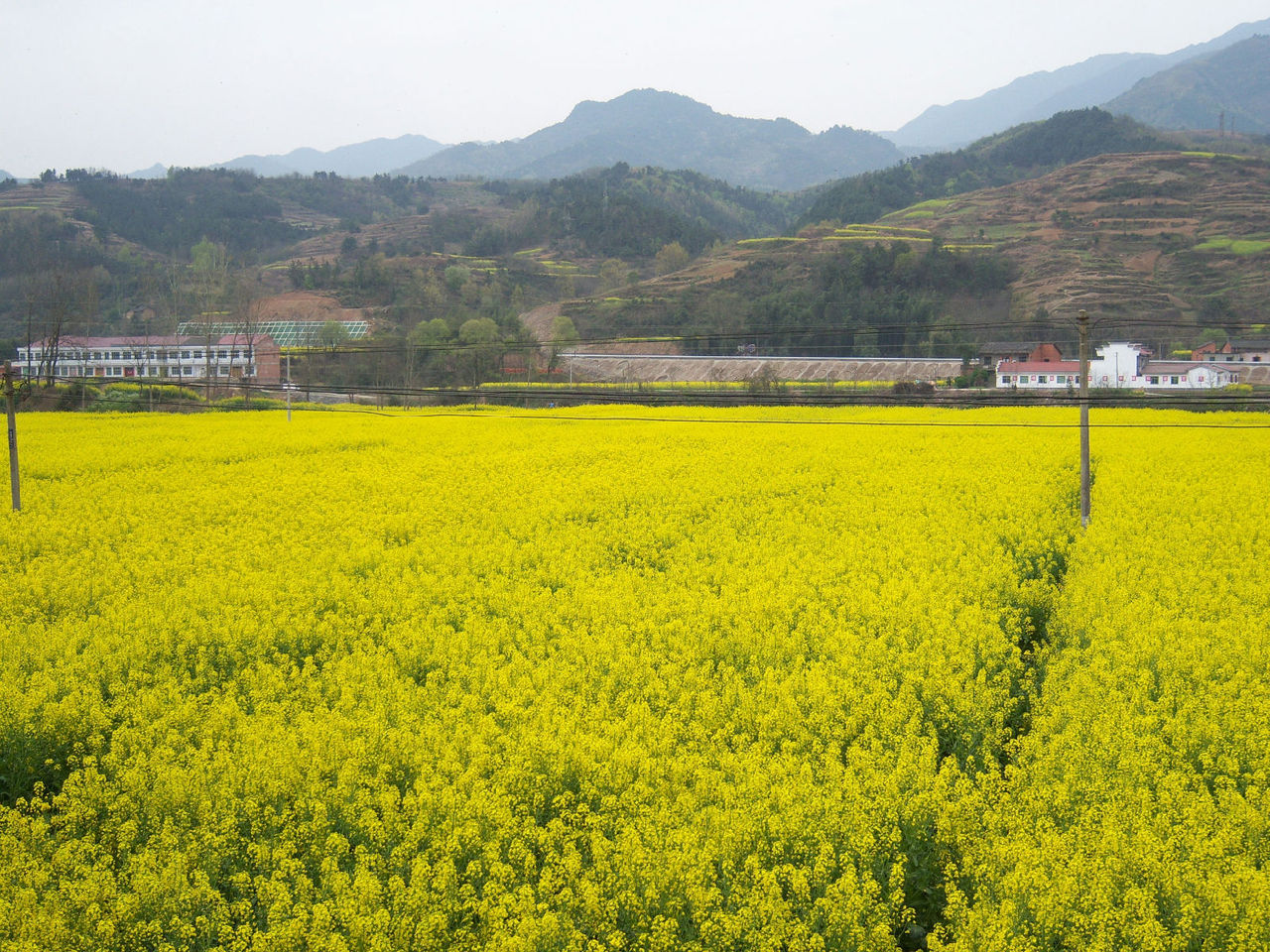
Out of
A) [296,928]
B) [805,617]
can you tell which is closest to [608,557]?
[805,617]

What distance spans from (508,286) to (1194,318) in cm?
7212

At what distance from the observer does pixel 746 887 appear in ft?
19.8

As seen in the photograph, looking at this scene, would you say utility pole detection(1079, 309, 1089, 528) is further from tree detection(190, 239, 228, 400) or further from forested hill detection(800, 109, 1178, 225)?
forested hill detection(800, 109, 1178, 225)

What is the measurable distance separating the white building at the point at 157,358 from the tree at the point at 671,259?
60438 millimetres

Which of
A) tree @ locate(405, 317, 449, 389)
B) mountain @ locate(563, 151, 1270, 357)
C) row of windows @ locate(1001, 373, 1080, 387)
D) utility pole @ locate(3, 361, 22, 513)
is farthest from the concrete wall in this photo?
utility pole @ locate(3, 361, 22, 513)

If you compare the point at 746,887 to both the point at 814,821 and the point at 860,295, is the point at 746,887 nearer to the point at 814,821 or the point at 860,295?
the point at 814,821

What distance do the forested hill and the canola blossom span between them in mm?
130714

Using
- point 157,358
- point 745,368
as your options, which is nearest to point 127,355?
point 157,358

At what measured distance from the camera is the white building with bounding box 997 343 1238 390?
50.4m

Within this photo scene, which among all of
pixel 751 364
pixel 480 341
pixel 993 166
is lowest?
pixel 751 364

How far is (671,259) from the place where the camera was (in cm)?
12225

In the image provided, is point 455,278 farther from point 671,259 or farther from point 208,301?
point 208,301

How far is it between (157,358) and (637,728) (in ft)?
227

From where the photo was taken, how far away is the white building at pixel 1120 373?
50.4 m
